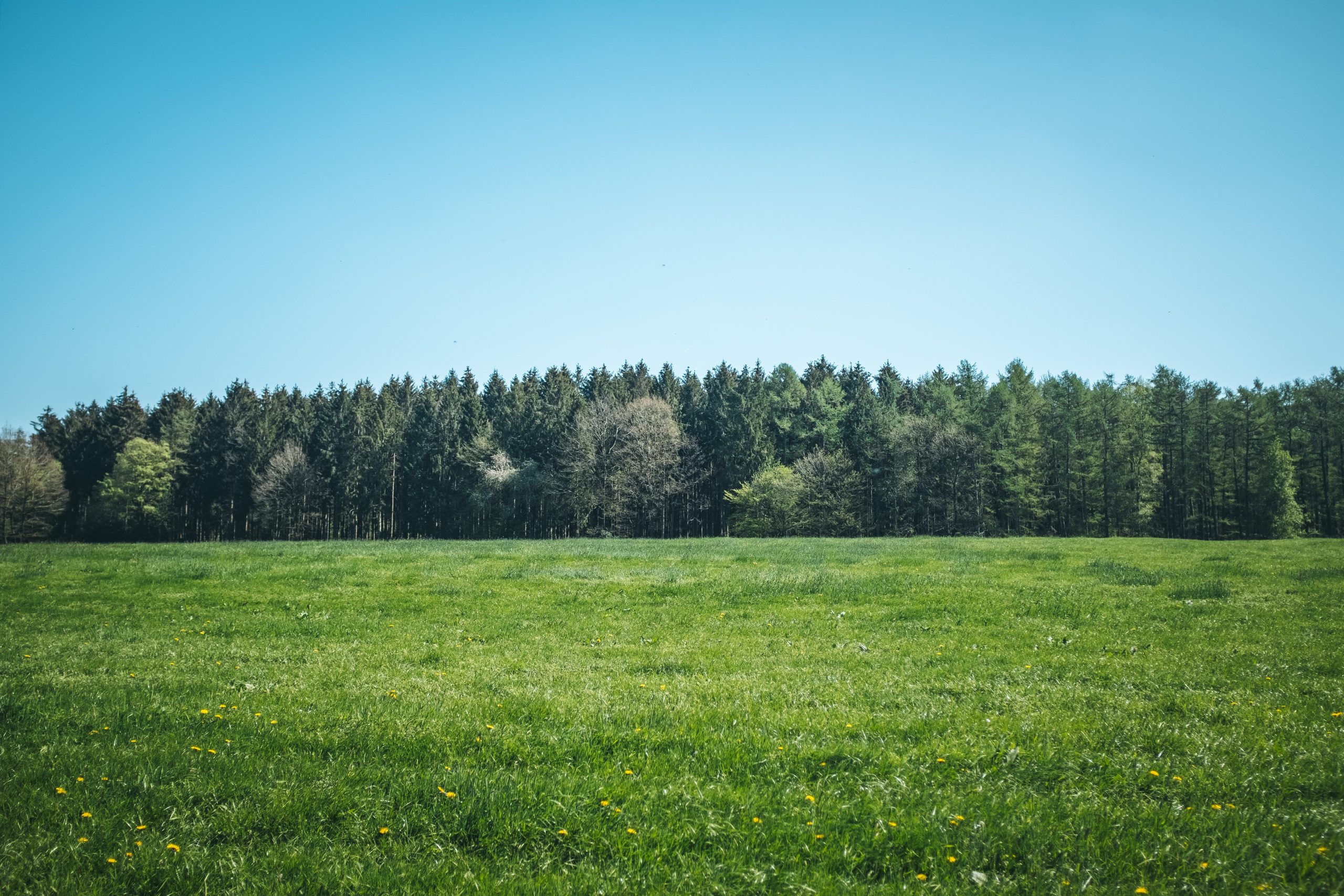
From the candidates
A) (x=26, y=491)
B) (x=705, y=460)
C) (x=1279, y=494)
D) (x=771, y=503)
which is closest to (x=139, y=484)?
(x=26, y=491)

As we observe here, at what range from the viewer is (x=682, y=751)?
766cm

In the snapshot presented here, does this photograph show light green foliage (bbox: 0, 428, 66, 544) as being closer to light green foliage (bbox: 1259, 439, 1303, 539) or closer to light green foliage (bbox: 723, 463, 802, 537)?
light green foliage (bbox: 723, 463, 802, 537)

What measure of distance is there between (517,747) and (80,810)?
12.5 feet

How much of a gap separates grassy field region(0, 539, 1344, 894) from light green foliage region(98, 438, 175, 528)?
3373 inches

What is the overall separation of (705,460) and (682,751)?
78.1 m

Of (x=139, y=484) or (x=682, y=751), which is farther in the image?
(x=139, y=484)

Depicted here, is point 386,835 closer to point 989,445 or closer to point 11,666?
point 11,666

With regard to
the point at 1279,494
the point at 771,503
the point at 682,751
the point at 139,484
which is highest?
the point at 139,484

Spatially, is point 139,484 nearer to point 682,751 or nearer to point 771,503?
point 771,503

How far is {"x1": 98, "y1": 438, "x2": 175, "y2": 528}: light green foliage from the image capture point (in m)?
86.1

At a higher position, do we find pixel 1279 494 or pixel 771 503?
pixel 1279 494

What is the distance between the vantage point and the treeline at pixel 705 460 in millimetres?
72562

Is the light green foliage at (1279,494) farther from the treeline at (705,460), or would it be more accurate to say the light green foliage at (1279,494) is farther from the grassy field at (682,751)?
the grassy field at (682,751)

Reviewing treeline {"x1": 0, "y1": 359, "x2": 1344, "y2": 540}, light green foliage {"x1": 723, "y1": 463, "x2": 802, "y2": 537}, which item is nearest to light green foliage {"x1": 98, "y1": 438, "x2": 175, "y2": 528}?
treeline {"x1": 0, "y1": 359, "x2": 1344, "y2": 540}
